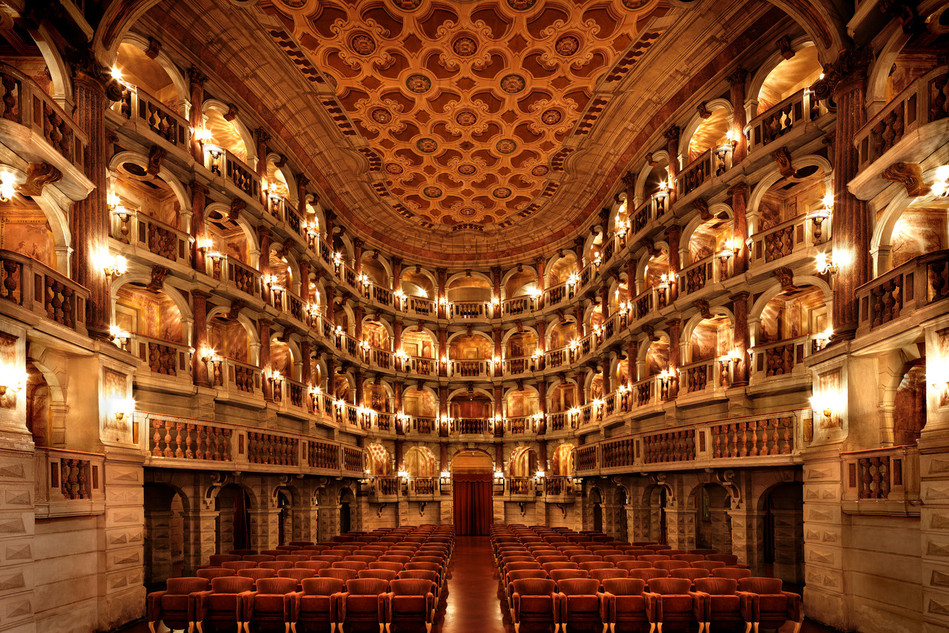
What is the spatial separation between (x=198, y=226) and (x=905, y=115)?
16.2 meters

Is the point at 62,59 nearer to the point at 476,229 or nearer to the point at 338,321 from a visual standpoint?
the point at 338,321

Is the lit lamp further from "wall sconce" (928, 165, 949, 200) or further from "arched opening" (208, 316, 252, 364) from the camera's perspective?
"arched opening" (208, 316, 252, 364)

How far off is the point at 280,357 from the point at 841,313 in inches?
885

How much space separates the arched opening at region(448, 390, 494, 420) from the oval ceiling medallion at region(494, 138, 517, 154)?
16.1 metres

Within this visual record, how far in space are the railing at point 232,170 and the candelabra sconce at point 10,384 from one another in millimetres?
10548

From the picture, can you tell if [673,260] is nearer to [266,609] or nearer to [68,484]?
[266,609]

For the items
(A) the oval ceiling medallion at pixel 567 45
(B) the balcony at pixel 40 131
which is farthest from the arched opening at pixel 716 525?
(B) the balcony at pixel 40 131

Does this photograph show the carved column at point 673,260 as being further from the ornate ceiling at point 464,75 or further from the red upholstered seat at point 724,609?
the red upholstered seat at point 724,609

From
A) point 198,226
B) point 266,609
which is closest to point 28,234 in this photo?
point 198,226

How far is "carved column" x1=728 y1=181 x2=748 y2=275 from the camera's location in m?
18.3

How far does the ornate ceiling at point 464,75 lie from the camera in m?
18.5

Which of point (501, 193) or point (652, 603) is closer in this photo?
point (652, 603)

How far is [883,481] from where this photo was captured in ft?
33.3

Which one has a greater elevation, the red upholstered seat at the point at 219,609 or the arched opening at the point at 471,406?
the arched opening at the point at 471,406
